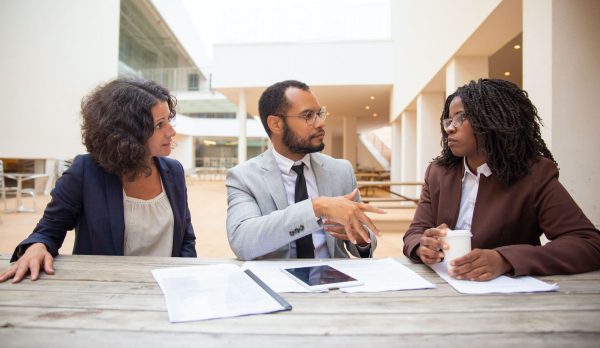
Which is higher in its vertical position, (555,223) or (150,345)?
(555,223)

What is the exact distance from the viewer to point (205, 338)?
2.27 feet

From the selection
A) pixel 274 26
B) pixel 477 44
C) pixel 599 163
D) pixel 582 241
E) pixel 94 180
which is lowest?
pixel 582 241

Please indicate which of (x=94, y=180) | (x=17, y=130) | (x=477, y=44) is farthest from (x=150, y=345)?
(x=17, y=130)

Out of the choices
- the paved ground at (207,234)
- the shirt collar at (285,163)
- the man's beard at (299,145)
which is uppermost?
the man's beard at (299,145)

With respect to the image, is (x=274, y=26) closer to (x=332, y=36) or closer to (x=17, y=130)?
(x=332, y=36)

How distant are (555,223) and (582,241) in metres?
0.12

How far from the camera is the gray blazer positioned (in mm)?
1263

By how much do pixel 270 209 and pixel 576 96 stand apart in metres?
2.43

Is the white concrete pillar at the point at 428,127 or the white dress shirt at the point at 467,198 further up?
the white concrete pillar at the point at 428,127

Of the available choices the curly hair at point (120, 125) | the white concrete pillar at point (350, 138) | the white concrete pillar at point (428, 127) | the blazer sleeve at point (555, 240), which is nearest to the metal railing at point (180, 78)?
the white concrete pillar at point (350, 138)

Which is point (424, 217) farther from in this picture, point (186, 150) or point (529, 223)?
point (186, 150)

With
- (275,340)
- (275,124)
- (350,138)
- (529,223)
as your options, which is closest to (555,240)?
(529,223)

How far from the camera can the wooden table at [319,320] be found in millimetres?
685

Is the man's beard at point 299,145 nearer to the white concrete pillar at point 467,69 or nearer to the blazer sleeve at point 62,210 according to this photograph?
the blazer sleeve at point 62,210
